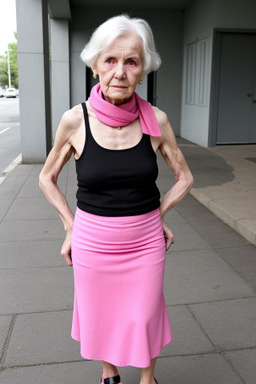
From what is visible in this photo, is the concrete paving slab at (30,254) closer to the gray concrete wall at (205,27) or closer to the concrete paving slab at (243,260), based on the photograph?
the concrete paving slab at (243,260)

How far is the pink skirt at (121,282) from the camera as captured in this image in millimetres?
2045

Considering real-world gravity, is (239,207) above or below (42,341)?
above

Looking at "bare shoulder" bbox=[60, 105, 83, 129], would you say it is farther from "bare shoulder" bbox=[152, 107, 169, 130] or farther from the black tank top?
"bare shoulder" bbox=[152, 107, 169, 130]

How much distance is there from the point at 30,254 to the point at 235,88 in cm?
960

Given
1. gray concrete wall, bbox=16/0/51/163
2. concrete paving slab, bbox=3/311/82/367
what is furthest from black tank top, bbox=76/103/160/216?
gray concrete wall, bbox=16/0/51/163

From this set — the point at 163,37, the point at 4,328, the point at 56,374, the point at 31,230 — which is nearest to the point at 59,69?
the point at 163,37

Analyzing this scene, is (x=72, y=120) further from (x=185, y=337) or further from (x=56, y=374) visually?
(x=185, y=337)

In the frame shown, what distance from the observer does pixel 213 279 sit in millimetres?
4055

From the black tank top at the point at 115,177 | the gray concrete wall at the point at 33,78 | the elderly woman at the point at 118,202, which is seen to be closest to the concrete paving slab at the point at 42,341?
the elderly woman at the point at 118,202

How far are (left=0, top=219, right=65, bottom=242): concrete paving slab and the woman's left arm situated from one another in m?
3.16

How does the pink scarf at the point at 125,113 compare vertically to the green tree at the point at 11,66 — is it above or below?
below

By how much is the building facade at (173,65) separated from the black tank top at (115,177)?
848 centimetres

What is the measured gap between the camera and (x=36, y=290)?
383 centimetres

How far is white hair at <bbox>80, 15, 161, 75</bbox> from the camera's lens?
193 cm
